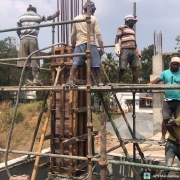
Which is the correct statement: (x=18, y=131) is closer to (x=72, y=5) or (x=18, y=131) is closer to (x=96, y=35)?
(x=72, y=5)

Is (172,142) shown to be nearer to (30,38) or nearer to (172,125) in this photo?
(172,125)

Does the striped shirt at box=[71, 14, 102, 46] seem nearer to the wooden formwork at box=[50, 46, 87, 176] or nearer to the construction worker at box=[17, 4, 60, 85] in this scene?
the construction worker at box=[17, 4, 60, 85]

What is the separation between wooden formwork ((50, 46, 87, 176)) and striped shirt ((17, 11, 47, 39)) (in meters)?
0.87

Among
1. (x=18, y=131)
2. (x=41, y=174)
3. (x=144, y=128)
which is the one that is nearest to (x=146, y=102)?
(x=144, y=128)

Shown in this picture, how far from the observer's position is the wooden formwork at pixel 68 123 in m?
5.70

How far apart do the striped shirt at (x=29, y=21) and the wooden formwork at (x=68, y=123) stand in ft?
2.84

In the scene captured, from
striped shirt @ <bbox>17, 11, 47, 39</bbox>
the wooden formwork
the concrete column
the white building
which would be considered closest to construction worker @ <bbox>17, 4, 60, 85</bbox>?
striped shirt @ <bbox>17, 11, 47, 39</bbox>

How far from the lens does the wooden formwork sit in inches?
224

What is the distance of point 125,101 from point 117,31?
28.1 meters

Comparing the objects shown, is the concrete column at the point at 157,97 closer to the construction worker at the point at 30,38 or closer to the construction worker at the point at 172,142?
the construction worker at the point at 172,142

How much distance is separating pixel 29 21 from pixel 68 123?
2182 mm

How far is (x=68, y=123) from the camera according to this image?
5.85 m

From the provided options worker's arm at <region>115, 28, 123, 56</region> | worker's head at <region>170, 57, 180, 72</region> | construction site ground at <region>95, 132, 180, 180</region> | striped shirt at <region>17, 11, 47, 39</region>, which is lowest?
construction site ground at <region>95, 132, 180, 180</region>

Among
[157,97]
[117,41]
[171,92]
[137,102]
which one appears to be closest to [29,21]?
[117,41]
